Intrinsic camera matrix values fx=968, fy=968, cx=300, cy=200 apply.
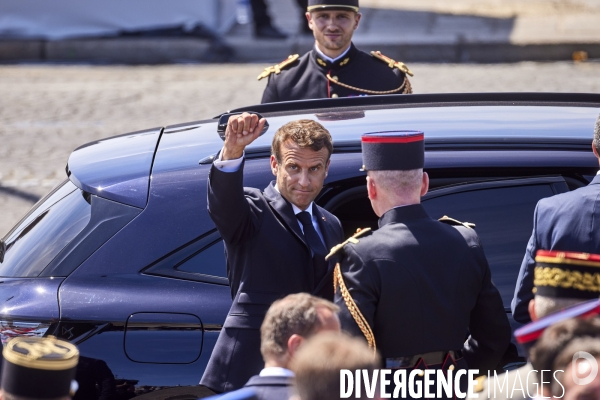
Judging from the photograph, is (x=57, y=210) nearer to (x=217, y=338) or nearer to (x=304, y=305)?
(x=217, y=338)

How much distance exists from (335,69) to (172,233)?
249 cm

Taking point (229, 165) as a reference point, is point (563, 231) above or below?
below

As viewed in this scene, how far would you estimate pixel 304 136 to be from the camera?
3428 mm

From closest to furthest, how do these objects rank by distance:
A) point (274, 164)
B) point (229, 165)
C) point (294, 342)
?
1. point (294, 342)
2. point (229, 165)
3. point (274, 164)

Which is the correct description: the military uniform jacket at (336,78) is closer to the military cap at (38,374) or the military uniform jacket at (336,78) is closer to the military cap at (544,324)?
the military cap at (544,324)

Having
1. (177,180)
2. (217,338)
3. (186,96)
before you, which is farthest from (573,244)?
(186,96)

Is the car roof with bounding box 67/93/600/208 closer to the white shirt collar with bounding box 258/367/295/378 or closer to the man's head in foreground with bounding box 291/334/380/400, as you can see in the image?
the white shirt collar with bounding box 258/367/295/378

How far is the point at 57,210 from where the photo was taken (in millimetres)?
3916

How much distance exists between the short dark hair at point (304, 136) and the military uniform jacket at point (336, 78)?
7.59 feet

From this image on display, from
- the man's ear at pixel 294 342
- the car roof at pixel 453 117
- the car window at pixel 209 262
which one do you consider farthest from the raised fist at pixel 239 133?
the man's ear at pixel 294 342

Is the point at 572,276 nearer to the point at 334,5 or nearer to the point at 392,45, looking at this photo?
the point at 334,5

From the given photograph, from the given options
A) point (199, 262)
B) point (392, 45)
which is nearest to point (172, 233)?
point (199, 262)

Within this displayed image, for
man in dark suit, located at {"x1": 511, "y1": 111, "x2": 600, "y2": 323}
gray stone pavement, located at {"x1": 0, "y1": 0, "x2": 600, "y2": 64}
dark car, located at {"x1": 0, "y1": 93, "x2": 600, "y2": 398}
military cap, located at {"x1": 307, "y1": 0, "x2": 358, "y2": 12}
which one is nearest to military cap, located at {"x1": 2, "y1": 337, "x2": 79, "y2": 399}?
dark car, located at {"x1": 0, "y1": 93, "x2": 600, "y2": 398}

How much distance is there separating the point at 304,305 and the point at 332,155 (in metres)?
1.21
